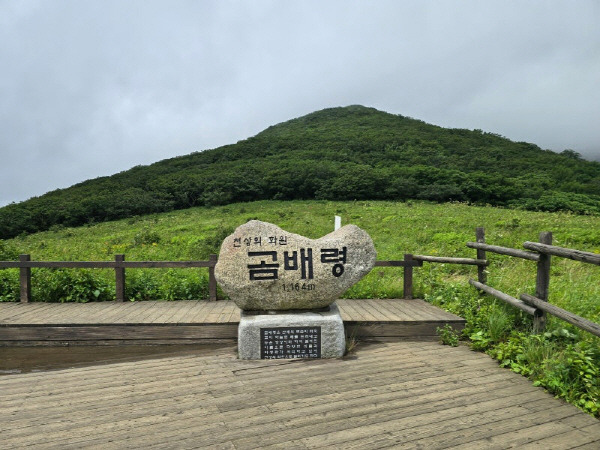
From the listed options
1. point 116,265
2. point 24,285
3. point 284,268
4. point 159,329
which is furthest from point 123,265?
point 284,268

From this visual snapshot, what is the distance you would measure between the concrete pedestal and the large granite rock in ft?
1.06

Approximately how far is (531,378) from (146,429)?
13.1ft

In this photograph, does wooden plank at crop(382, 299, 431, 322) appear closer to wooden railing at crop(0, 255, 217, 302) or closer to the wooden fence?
the wooden fence

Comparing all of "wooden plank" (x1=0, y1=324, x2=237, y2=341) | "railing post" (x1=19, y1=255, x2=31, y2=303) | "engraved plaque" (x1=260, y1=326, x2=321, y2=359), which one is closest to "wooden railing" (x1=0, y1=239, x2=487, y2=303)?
"railing post" (x1=19, y1=255, x2=31, y2=303)

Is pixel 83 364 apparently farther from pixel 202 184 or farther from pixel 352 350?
pixel 202 184

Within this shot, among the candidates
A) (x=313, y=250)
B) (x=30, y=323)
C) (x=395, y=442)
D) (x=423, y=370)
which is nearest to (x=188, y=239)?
(x=30, y=323)

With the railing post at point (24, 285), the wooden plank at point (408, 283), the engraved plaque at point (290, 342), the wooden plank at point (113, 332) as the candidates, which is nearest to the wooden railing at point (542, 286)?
the wooden plank at point (408, 283)

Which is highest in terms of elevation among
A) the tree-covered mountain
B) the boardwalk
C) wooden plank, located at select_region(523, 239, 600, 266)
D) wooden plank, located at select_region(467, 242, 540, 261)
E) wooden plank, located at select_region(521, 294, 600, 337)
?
the tree-covered mountain

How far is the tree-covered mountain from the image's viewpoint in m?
42.3

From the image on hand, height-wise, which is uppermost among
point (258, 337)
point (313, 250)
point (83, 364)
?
point (313, 250)

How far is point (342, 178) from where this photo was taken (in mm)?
46188

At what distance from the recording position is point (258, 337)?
555cm

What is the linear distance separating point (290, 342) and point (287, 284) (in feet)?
2.47

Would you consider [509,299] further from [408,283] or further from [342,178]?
[342,178]
